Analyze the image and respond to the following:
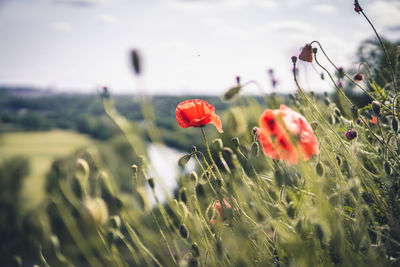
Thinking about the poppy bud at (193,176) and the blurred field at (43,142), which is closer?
the poppy bud at (193,176)

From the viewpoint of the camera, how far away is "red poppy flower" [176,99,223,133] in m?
1.09

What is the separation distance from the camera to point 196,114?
3.69 feet

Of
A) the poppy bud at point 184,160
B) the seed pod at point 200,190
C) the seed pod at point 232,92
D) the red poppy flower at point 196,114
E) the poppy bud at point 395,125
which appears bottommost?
the seed pod at point 200,190

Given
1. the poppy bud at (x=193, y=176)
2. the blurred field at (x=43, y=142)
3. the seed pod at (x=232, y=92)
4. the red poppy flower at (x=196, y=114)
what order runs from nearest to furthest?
the seed pod at (x=232, y=92) → the poppy bud at (x=193, y=176) → the red poppy flower at (x=196, y=114) → the blurred field at (x=43, y=142)

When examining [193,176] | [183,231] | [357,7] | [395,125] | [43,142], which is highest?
[357,7]

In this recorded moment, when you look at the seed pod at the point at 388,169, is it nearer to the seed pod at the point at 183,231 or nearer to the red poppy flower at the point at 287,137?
the red poppy flower at the point at 287,137

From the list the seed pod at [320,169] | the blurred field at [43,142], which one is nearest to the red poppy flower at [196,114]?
the seed pod at [320,169]

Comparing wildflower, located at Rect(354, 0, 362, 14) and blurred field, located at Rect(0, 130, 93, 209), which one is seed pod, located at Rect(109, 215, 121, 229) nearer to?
wildflower, located at Rect(354, 0, 362, 14)

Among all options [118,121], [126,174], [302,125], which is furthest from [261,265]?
[126,174]

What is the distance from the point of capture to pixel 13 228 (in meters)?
11.8

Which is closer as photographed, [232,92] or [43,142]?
[232,92]

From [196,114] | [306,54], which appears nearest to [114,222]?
[196,114]

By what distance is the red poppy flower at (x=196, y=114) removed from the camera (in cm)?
109

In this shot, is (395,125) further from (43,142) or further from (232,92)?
(43,142)
